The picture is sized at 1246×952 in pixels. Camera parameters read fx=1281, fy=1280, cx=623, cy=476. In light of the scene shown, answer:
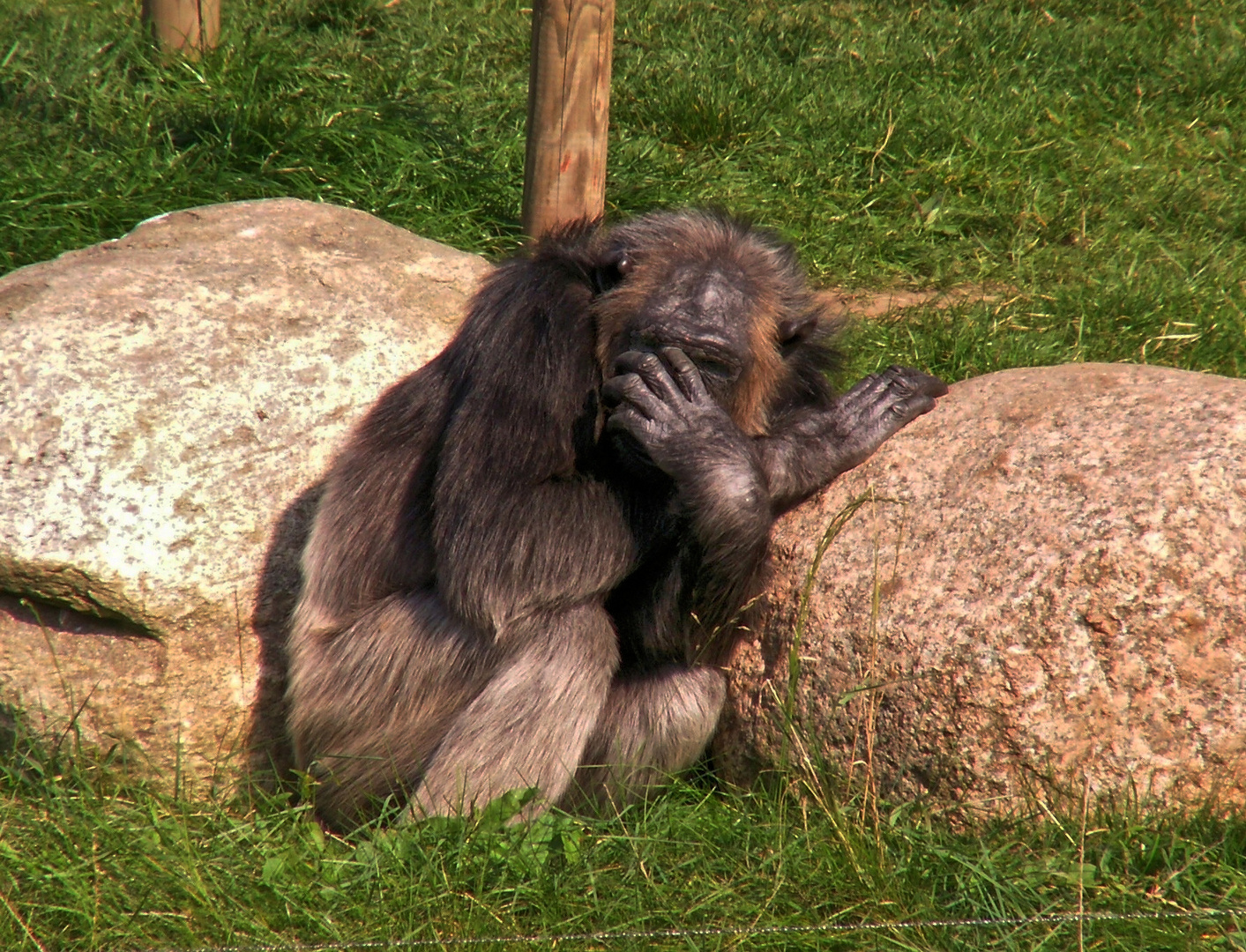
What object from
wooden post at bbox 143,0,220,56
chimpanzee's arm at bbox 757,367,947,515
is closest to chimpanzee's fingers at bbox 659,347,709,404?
chimpanzee's arm at bbox 757,367,947,515

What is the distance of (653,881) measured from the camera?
3160 millimetres

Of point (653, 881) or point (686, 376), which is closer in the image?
point (653, 881)

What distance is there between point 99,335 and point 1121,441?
3188 millimetres

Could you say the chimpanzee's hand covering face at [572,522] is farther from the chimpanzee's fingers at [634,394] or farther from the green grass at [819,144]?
the green grass at [819,144]

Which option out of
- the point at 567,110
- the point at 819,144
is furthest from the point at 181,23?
the point at 819,144

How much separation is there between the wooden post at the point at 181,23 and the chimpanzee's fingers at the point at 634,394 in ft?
15.1

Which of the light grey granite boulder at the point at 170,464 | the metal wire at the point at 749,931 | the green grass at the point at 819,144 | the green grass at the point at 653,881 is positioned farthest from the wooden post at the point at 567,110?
the metal wire at the point at 749,931

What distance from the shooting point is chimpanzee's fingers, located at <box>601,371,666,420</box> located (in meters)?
3.36

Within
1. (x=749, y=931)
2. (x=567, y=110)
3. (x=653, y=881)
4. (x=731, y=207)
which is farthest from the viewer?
(x=731, y=207)

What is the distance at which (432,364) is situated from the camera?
13.0 ft

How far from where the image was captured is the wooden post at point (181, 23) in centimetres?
692

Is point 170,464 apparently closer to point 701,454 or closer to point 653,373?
point 653,373

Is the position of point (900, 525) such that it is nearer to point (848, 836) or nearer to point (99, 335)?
point (848, 836)

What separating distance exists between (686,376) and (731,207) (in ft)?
11.0
